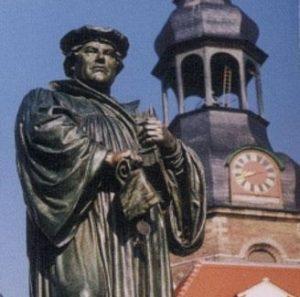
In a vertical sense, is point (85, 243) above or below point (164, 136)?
below

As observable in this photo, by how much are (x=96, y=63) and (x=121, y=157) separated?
527mm

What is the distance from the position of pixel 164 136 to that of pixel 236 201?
1314 inches

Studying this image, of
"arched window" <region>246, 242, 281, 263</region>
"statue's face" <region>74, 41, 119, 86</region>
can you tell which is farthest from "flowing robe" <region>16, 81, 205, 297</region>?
"arched window" <region>246, 242, 281, 263</region>

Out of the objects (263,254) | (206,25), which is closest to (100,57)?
(263,254)

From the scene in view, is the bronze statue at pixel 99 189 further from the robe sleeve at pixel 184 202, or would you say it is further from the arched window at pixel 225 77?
the arched window at pixel 225 77

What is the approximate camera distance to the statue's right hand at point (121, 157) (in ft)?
12.0

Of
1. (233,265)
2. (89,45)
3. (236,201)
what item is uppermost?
(236,201)

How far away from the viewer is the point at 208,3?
4200 cm

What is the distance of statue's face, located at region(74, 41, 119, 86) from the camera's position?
4047 mm

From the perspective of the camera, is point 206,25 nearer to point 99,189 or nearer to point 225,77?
point 225,77

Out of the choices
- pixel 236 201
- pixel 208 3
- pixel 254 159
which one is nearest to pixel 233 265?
pixel 236 201

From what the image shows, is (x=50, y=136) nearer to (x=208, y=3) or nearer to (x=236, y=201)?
(x=236, y=201)

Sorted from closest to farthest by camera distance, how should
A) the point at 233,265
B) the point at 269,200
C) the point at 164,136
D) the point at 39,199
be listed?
the point at 39,199
the point at 164,136
the point at 233,265
the point at 269,200

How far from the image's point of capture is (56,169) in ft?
11.9
